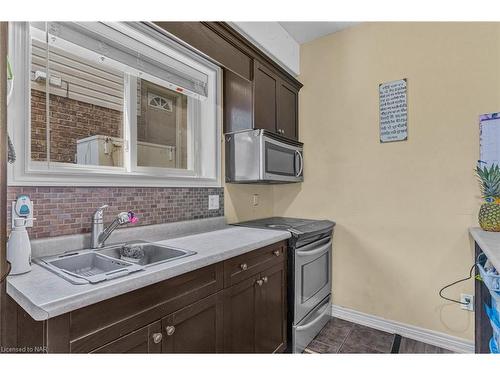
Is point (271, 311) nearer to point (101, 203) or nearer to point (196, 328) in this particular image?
point (196, 328)

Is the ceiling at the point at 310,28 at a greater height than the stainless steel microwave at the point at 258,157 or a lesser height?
greater

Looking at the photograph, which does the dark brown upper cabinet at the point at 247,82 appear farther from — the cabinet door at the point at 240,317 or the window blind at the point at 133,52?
the cabinet door at the point at 240,317

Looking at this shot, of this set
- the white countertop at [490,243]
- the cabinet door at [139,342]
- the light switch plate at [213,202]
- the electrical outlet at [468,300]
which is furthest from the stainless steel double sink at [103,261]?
the electrical outlet at [468,300]

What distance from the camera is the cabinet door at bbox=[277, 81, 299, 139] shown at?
240 cm

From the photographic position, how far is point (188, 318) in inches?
45.1

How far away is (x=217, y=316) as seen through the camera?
1288 mm

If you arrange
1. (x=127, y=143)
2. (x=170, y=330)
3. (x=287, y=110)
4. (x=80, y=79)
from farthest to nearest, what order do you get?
1. (x=287, y=110)
2. (x=127, y=143)
3. (x=80, y=79)
4. (x=170, y=330)

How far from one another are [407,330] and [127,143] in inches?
97.6

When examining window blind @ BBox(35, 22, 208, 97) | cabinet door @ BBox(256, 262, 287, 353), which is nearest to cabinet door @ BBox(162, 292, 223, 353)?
cabinet door @ BBox(256, 262, 287, 353)

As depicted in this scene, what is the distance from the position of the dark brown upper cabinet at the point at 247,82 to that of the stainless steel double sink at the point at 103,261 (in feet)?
3.82

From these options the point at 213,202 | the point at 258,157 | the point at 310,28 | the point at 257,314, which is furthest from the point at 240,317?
the point at 310,28

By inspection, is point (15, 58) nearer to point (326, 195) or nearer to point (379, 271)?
point (326, 195)

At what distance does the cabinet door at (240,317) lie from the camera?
136 centimetres
